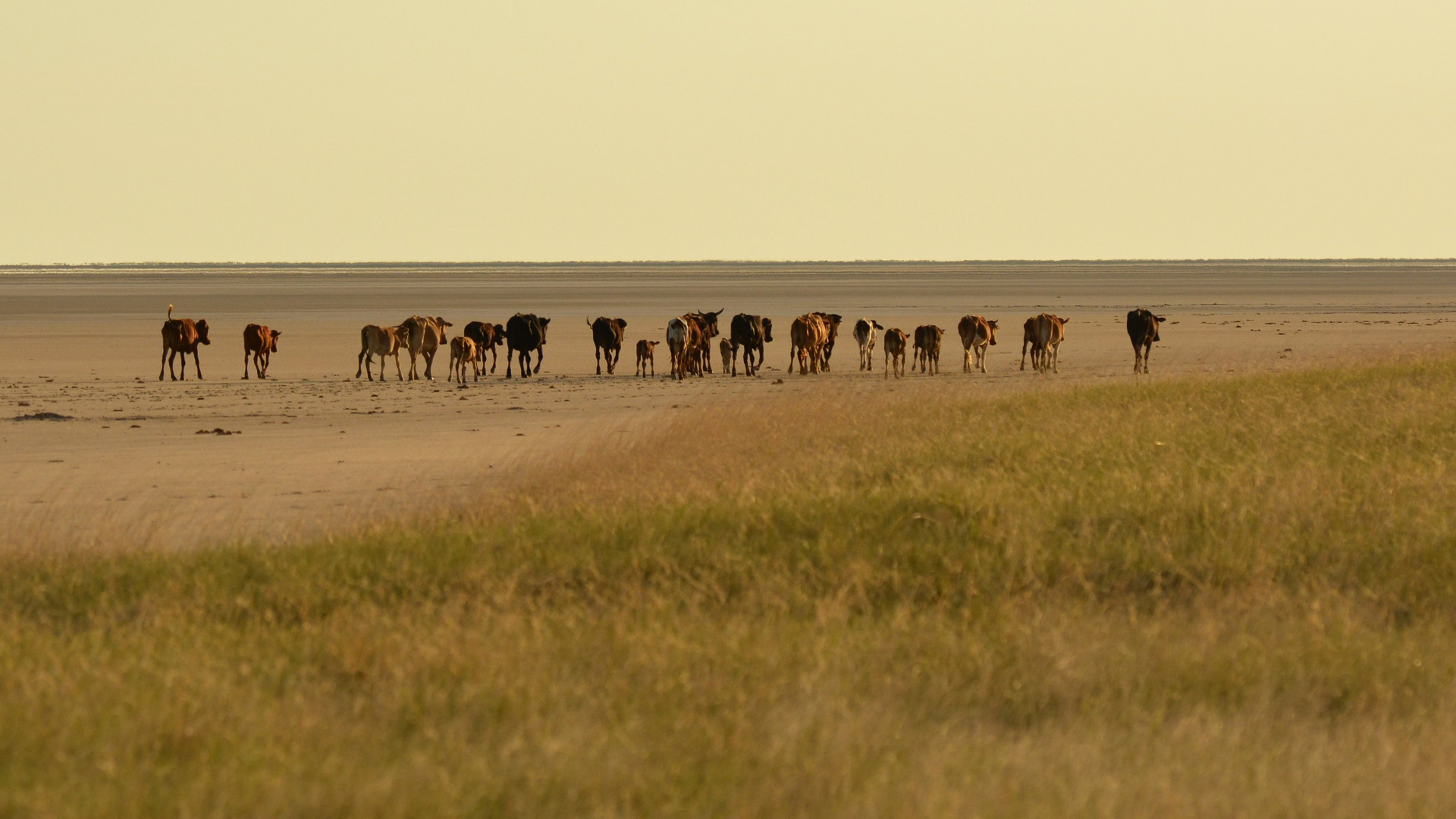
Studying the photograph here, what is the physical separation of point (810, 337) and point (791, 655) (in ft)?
79.4

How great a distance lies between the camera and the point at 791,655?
6.63m

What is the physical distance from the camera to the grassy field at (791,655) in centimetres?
519

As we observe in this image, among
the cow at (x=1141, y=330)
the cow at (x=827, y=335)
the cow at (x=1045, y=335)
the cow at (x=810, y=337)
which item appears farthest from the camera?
the cow at (x=827, y=335)

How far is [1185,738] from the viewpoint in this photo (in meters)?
5.76

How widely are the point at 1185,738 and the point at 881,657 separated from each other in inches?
54.8

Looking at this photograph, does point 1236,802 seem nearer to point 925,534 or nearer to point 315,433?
point 925,534

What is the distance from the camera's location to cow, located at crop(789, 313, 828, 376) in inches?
1208

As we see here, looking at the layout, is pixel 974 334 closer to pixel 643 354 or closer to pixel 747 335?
pixel 747 335

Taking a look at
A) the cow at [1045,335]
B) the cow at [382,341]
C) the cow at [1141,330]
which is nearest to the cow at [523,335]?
the cow at [382,341]

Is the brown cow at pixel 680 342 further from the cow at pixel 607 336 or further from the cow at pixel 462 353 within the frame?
the cow at pixel 462 353

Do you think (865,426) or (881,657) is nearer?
(881,657)

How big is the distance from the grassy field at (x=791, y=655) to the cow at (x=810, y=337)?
19.7 metres

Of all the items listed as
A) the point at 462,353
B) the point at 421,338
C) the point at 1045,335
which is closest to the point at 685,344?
the point at 462,353

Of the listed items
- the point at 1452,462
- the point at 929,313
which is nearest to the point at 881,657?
the point at 1452,462
